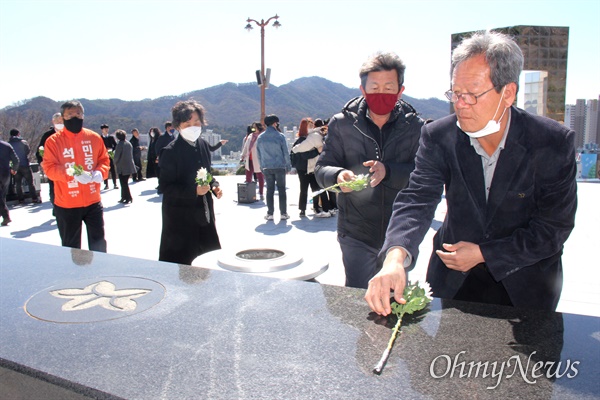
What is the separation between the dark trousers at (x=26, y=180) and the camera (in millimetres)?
10789

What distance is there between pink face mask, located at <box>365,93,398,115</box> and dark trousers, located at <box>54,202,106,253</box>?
296cm

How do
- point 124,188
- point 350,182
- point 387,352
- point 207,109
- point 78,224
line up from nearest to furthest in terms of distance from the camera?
1. point 387,352
2. point 350,182
3. point 78,224
4. point 124,188
5. point 207,109

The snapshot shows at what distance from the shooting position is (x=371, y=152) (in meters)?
2.81

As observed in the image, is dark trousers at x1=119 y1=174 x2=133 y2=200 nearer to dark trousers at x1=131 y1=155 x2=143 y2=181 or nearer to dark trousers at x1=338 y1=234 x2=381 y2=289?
dark trousers at x1=131 y1=155 x2=143 y2=181

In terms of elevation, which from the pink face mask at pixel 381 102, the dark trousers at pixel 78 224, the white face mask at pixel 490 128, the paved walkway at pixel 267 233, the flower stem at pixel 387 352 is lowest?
the paved walkway at pixel 267 233

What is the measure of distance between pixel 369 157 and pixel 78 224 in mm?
2893

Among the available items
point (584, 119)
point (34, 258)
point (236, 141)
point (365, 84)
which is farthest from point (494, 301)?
point (236, 141)

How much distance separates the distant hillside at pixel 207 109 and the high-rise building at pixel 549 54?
40.4 feet

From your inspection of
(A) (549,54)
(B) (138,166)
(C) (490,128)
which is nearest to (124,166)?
(B) (138,166)

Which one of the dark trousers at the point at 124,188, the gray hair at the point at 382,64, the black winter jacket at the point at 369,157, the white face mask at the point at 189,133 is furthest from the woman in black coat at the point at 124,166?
the gray hair at the point at 382,64

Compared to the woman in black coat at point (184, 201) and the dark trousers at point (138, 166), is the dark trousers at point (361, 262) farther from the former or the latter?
the dark trousers at point (138, 166)

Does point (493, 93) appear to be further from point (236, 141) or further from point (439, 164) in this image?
point (236, 141)

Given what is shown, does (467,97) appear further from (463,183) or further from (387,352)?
(387,352)

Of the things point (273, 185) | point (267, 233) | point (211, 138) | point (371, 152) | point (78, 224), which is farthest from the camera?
point (211, 138)
